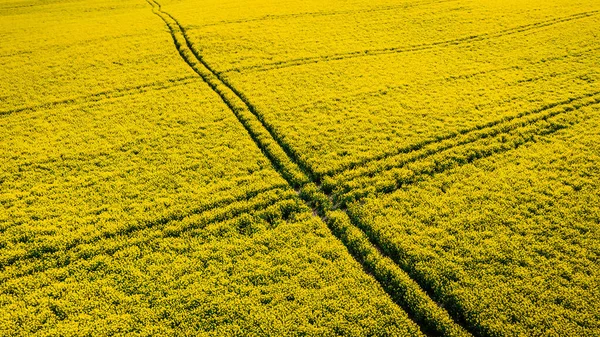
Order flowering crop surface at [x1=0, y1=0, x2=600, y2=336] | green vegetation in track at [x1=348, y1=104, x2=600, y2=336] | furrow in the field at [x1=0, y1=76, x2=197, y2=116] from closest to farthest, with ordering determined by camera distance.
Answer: green vegetation in track at [x1=348, y1=104, x2=600, y2=336], flowering crop surface at [x1=0, y1=0, x2=600, y2=336], furrow in the field at [x1=0, y1=76, x2=197, y2=116]

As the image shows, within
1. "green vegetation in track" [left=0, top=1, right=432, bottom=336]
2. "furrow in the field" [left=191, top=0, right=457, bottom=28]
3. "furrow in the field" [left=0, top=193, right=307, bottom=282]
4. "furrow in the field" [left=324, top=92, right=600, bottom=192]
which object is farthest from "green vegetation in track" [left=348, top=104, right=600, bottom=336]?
"furrow in the field" [left=191, top=0, right=457, bottom=28]

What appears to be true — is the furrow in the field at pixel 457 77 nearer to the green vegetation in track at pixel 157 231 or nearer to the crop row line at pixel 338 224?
the crop row line at pixel 338 224

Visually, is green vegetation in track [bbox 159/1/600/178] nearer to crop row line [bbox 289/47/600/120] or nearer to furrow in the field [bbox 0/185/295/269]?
crop row line [bbox 289/47/600/120]

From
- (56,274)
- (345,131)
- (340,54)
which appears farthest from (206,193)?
(340,54)

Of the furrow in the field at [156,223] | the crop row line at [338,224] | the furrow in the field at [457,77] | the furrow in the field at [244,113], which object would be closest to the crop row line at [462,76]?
the furrow in the field at [457,77]

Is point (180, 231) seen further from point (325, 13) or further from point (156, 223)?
point (325, 13)

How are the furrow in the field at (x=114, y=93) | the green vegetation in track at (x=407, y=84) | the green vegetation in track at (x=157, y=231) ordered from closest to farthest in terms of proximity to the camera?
the green vegetation in track at (x=157, y=231)
the green vegetation in track at (x=407, y=84)
the furrow in the field at (x=114, y=93)
